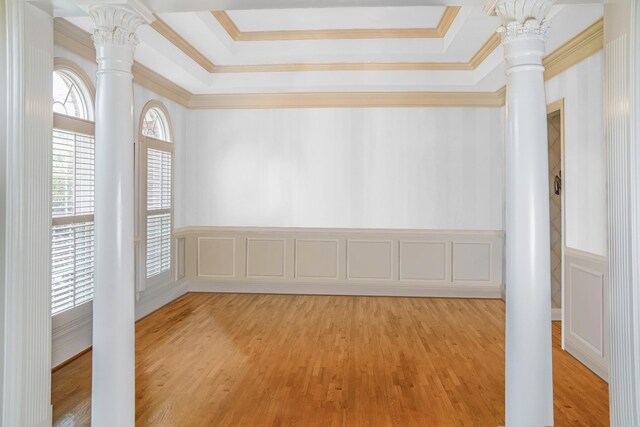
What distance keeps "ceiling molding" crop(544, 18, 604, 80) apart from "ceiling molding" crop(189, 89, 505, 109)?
1620 mm

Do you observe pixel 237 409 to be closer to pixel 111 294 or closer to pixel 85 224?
pixel 111 294

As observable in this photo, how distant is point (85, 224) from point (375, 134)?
167 inches

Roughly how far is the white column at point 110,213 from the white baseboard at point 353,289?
422cm

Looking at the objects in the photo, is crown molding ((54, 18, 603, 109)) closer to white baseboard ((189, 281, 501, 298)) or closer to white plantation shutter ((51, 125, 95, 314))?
white plantation shutter ((51, 125, 95, 314))

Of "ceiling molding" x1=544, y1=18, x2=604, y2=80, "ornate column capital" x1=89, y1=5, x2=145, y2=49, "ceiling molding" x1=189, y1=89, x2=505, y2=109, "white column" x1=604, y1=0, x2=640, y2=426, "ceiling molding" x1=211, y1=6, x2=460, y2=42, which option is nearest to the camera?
"white column" x1=604, y1=0, x2=640, y2=426

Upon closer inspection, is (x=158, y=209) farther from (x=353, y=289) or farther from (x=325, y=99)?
(x=353, y=289)

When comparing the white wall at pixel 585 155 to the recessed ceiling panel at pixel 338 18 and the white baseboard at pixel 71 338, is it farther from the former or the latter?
the white baseboard at pixel 71 338

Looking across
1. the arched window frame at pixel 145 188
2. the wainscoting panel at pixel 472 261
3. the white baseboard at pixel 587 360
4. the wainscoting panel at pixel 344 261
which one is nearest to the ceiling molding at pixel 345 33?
the arched window frame at pixel 145 188

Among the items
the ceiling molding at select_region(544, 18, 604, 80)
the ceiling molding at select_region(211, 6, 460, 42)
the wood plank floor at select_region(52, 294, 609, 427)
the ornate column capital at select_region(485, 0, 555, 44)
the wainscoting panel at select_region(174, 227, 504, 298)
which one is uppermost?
the ceiling molding at select_region(211, 6, 460, 42)

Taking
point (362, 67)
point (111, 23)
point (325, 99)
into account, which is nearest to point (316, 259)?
point (325, 99)

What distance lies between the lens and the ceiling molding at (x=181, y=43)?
174 inches

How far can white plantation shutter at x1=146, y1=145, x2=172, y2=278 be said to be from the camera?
18.5 ft

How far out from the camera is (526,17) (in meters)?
2.39

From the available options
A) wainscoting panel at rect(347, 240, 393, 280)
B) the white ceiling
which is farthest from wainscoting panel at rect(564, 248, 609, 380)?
wainscoting panel at rect(347, 240, 393, 280)
